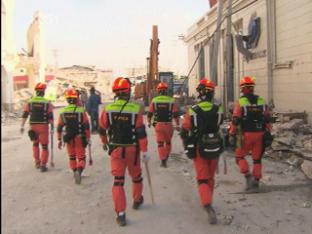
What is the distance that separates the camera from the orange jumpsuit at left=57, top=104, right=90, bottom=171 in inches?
367

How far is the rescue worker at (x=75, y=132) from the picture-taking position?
9.31 metres

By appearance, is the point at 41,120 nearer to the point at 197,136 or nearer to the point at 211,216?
the point at 197,136

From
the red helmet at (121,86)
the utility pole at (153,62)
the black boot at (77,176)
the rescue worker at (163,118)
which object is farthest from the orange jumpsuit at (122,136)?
the utility pole at (153,62)

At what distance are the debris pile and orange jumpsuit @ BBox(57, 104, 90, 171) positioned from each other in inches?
162

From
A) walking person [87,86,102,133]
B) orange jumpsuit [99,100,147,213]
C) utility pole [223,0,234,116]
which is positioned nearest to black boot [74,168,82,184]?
orange jumpsuit [99,100,147,213]

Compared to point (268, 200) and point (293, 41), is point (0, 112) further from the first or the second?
point (293, 41)

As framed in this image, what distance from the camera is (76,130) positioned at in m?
9.31

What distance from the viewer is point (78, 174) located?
9.17 metres

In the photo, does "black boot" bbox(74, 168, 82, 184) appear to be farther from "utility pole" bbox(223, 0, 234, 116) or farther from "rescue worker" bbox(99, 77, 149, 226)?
"utility pole" bbox(223, 0, 234, 116)

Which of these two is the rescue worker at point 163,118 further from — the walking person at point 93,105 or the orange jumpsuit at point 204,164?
the walking person at point 93,105

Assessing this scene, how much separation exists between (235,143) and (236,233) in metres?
2.46

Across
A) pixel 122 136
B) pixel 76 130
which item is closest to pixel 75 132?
pixel 76 130

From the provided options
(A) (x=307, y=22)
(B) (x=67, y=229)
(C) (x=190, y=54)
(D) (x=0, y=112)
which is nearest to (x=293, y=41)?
(A) (x=307, y=22)

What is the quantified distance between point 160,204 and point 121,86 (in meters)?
1.94
